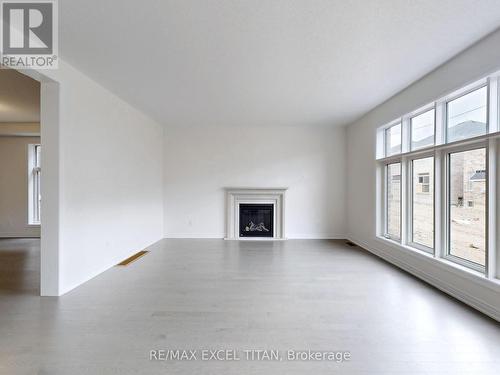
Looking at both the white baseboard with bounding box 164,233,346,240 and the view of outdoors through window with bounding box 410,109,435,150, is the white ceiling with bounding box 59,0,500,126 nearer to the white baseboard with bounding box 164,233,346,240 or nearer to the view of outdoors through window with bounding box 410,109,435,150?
the view of outdoors through window with bounding box 410,109,435,150

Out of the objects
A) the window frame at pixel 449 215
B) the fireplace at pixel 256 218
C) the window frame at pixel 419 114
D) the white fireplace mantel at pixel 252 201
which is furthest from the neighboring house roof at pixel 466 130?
the fireplace at pixel 256 218

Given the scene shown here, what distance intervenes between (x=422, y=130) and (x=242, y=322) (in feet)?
11.8

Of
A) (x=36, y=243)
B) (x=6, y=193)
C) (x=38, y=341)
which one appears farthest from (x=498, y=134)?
(x=6, y=193)

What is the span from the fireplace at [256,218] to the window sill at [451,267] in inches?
114

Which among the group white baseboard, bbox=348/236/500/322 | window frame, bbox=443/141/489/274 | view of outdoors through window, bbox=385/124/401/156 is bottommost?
white baseboard, bbox=348/236/500/322

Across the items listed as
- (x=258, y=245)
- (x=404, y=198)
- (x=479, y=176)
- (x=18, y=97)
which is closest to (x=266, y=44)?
(x=479, y=176)

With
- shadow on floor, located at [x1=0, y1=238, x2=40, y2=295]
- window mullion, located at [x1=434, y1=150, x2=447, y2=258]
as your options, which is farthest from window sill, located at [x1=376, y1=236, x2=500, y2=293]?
shadow on floor, located at [x1=0, y1=238, x2=40, y2=295]

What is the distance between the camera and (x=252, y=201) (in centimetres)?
653

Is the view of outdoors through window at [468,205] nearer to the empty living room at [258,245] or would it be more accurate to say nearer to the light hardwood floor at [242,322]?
the empty living room at [258,245]

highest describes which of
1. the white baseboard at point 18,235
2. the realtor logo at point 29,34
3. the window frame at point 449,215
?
the realtor logo at point 29,34

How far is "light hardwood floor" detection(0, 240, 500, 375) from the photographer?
72.8 inches

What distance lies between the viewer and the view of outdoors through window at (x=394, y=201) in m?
4.46

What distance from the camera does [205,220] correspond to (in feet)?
21.5

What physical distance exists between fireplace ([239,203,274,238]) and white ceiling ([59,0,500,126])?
2948 millimetres
